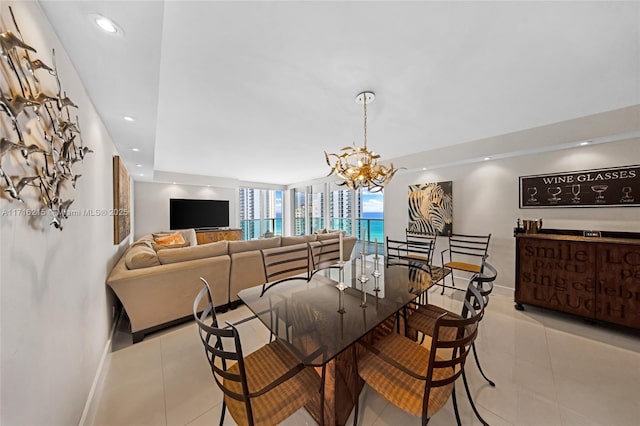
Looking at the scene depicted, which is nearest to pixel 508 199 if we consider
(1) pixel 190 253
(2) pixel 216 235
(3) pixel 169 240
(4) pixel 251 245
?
(4) pixel 251 245

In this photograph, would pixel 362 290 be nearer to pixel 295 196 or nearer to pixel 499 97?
pixel 499 97

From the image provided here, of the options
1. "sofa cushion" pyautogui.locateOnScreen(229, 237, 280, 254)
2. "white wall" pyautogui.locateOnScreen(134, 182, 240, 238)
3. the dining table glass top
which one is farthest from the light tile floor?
"white wall" pyautogui.locateOnScreen(134, 182, 240, 238)

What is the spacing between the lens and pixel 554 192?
3090 mm

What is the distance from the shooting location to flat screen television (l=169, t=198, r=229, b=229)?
6.18 meters

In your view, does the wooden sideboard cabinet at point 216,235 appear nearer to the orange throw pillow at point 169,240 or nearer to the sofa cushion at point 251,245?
the orange throw pillow at point 169,240

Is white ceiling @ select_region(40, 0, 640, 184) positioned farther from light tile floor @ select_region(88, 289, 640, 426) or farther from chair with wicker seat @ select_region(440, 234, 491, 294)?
light tile floor @ select_region(88, 289, 640, 426)

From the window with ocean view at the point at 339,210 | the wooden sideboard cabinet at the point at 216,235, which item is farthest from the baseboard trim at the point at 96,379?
the window with ocean view at the point at 339,210

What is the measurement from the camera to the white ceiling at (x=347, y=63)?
127cm

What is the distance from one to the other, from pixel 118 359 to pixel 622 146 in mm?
5828

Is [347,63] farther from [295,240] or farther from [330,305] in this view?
[295,240]

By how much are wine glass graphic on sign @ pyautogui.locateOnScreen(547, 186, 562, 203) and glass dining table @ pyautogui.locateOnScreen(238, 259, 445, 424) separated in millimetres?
2512

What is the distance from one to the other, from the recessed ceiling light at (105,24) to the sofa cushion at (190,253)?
204 cm

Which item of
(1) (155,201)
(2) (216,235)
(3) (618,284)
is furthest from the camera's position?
(2) (216,235)

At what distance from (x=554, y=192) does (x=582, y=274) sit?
3.78 feet
